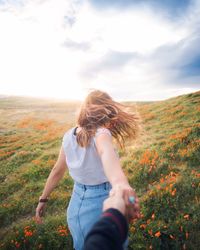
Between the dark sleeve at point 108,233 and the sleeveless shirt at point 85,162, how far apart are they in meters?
1.31

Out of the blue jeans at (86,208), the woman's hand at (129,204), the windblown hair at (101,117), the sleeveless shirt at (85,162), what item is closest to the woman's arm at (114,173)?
the woman's hand at (129,204)

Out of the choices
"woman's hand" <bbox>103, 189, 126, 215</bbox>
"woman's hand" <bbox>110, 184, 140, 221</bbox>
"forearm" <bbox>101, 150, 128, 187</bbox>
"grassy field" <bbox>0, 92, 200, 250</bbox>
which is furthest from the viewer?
"grassy field" <bbox>0, 92, 200, 250</bbox>

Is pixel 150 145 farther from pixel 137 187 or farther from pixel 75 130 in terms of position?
pixel 75 130

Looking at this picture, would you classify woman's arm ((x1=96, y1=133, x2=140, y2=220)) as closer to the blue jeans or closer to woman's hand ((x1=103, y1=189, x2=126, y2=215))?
woman's hand ((x1=103, y1=189, x2=126, y2=215))

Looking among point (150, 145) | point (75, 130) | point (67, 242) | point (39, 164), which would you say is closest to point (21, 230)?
point (67, 242)

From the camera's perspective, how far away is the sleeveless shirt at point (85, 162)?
2957mm

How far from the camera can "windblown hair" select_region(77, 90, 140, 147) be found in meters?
3.03

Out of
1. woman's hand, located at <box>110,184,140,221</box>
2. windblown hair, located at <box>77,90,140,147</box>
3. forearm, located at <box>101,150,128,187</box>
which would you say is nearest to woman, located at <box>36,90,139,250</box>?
windblown hair, located at <box>77,90,140,147</box>

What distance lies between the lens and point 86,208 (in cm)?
306

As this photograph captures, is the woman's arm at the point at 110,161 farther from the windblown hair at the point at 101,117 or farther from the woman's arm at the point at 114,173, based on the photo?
the windblown hair at the point at 101,117

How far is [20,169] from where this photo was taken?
42.4 ft

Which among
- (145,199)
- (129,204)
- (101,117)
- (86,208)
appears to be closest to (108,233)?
(129,204)

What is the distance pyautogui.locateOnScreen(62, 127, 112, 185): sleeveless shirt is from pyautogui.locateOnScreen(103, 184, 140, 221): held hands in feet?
3.02

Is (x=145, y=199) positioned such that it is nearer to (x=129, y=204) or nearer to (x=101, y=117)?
(x=101, y=117)
